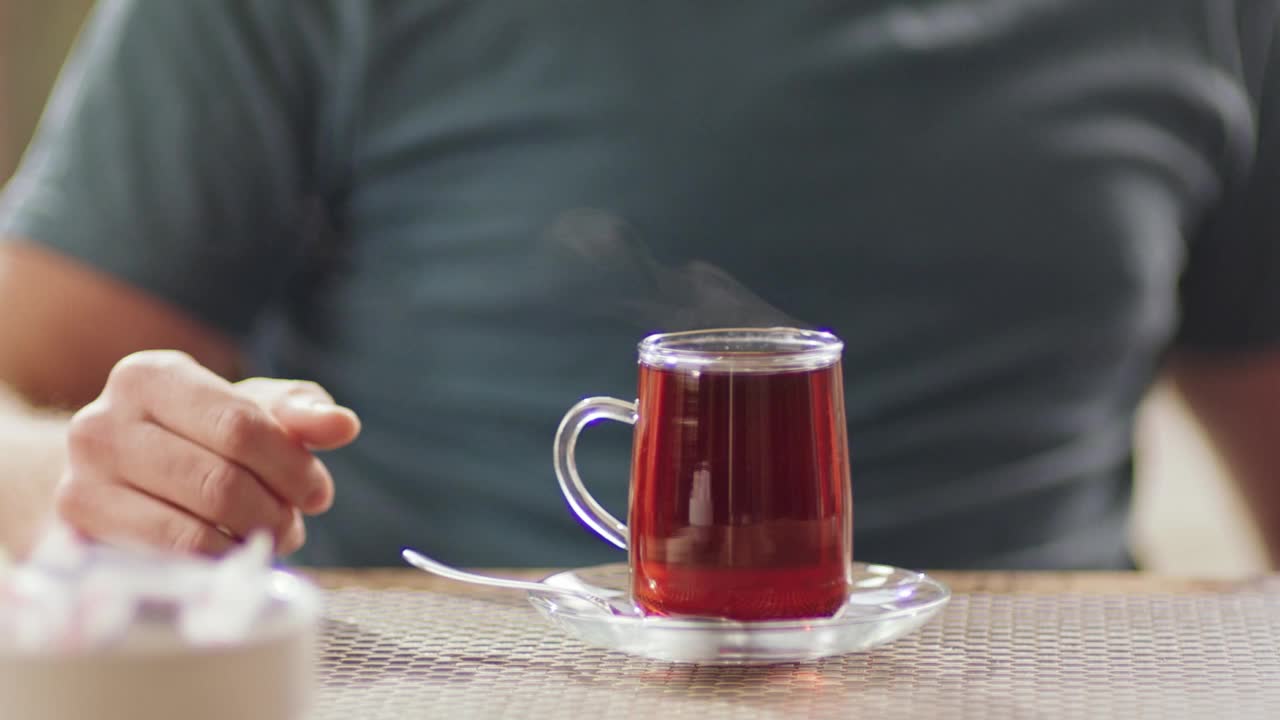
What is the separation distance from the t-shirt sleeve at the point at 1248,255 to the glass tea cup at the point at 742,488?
0.96m

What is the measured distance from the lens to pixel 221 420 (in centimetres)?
81

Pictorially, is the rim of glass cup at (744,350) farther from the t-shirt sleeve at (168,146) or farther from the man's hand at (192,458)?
the t-shirt sleeve at (168,146)

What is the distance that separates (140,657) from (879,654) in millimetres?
388

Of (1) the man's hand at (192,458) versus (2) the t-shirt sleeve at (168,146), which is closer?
(1) the man's hand at (192,458)

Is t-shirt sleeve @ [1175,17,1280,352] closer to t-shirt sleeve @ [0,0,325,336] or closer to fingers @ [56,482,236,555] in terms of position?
t-shirt sleeve @ [0,0,325,336]

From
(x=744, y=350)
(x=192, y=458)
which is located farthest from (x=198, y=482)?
(x=744, y=350)

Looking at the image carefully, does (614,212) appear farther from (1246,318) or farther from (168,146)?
(1246,318)

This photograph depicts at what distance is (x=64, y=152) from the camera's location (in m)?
1.34

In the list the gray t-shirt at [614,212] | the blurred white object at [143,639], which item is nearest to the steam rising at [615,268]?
the gray t-shirt at [614,212]

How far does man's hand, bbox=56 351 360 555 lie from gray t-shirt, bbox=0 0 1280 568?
0.47 metres

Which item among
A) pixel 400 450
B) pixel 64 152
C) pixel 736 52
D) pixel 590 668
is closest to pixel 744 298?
pixel 736 52

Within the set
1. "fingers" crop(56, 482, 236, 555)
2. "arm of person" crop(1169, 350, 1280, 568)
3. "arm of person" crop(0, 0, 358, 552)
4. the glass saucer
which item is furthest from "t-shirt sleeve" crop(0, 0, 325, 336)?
"arm of person" crop(1169, 350, 1280, 568)

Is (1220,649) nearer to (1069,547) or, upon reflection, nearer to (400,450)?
(1069,547)

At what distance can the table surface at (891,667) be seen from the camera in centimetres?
62
